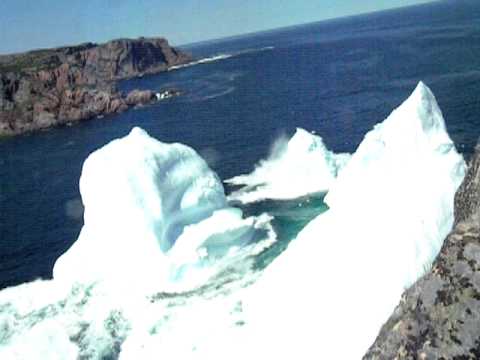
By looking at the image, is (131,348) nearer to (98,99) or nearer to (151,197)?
(151,197)

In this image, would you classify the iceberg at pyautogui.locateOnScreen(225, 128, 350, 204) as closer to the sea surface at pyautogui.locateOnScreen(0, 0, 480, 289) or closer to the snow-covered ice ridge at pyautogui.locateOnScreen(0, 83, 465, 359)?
the snow-covered ice ridge at pyautogui.locateOnScreen(0, 83, 465, 359)

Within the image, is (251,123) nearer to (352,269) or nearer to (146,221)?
(146,221)

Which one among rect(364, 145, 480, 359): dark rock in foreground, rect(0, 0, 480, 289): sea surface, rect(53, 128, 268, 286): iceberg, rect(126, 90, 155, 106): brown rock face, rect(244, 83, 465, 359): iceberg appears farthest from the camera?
rect(126, 90, 155, 106): brown rock face

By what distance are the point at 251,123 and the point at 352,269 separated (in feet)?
219

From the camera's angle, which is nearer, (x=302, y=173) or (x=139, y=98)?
(x=302, y=173)

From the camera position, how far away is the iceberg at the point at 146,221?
3331 cm

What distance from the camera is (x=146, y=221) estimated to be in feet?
111

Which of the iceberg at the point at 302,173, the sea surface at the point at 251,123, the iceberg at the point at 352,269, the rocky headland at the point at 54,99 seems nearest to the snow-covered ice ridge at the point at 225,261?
the iceberg at the point at 352,269

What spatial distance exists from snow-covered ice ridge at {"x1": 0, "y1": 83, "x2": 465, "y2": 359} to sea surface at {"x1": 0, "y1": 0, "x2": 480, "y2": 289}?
5.26 m

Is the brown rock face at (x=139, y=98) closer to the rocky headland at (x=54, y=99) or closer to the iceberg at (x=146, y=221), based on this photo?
the rocky headland at (x=54, y=99)

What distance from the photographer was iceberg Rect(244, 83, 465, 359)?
17172 millimetres

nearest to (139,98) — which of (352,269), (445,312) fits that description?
(352,269)

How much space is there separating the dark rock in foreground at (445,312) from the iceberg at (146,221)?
26979 millimetres

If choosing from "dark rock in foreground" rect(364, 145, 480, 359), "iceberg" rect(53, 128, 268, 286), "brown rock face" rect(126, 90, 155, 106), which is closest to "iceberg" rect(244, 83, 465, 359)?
"dark rock in foreground" rect(364, 145, 480, 359)
